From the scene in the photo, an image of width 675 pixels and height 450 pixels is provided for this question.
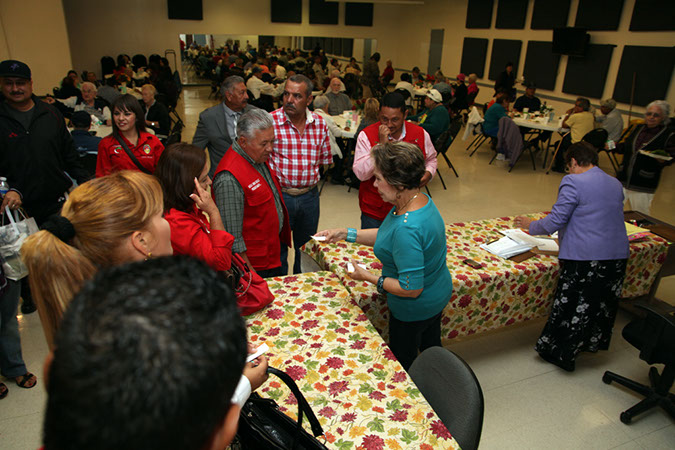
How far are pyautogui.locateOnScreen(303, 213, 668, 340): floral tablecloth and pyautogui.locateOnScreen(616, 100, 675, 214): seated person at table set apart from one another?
175 cm

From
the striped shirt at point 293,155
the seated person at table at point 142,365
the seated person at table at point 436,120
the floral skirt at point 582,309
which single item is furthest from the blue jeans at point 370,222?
the seated person at table at point 436,120

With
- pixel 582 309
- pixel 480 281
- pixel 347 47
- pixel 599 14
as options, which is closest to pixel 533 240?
pixel 582 309

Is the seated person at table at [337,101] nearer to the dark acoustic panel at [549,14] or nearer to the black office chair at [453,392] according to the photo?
the black office chair at [453,392]

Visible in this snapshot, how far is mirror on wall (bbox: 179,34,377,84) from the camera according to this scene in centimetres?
1432

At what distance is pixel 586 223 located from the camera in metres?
2.57

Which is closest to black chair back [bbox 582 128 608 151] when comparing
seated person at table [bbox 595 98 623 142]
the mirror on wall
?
seated person at table [bbox 595 98 623 142]

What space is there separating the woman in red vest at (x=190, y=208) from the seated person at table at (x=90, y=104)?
4.77m

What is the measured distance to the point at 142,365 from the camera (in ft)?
1.49

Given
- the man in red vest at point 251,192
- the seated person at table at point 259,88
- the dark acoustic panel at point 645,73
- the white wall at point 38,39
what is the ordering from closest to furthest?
the man in red vest at point 251,192
the white wall at point 38,39
the dark acoustic panel at point 645,73
the seated person at table at point 259,88

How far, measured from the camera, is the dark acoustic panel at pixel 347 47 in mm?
16531

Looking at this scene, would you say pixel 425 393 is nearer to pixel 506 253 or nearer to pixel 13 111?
pixel 506 253

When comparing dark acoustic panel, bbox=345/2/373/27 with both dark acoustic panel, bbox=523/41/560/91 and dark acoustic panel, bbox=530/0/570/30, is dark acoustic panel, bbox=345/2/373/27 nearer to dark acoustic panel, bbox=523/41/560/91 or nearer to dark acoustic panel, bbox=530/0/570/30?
dark acoustic panel, bbox=530/0/570/30

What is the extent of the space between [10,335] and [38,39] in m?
8.33

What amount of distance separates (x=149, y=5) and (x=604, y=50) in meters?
13.2
